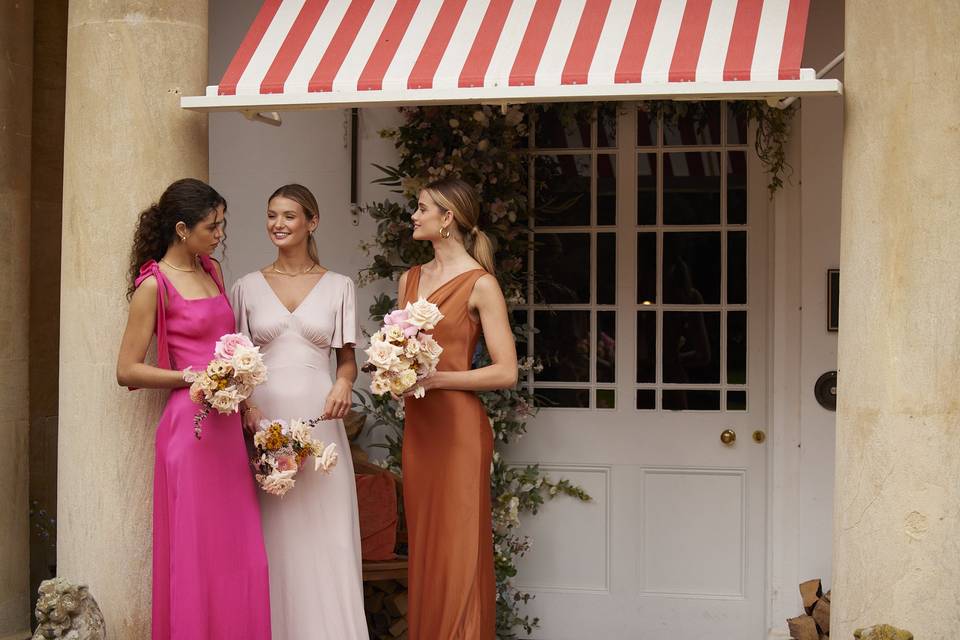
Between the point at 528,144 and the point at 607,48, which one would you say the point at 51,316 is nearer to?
the point at 528,144

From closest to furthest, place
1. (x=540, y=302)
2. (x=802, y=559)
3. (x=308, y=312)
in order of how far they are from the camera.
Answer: (x=308, y=312), (x=802, y=559), (x=540, y=302)

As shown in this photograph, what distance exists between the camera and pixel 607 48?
171 inches

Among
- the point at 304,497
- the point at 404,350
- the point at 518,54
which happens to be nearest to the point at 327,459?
the point at 304,497

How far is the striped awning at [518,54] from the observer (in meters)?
4.15

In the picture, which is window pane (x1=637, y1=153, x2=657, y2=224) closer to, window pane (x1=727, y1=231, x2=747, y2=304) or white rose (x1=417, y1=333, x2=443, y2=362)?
window pane (x1=727, y1=231, x2=747, y2=304)

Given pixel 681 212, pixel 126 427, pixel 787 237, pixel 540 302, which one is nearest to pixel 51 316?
pixel 126 427

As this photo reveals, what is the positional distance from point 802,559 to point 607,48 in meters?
2.99

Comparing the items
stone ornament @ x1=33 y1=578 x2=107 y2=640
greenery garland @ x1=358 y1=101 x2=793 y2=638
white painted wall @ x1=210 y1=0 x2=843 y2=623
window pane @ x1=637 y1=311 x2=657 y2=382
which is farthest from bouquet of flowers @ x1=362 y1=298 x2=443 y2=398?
window pane @ x1=637 y1=311 x2=657 y2=382

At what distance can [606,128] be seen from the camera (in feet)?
21.0

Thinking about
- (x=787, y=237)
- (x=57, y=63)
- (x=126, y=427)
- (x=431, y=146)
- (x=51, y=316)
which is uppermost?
(x=57, y=63)

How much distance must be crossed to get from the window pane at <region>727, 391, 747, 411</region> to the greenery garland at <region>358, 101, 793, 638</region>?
36.4 inches

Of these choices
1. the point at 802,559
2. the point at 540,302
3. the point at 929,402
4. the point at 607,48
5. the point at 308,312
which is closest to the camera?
the point at 929,402

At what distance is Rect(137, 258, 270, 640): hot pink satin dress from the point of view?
432cm

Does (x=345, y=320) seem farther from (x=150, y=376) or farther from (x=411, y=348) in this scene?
(x=150, y=376)
